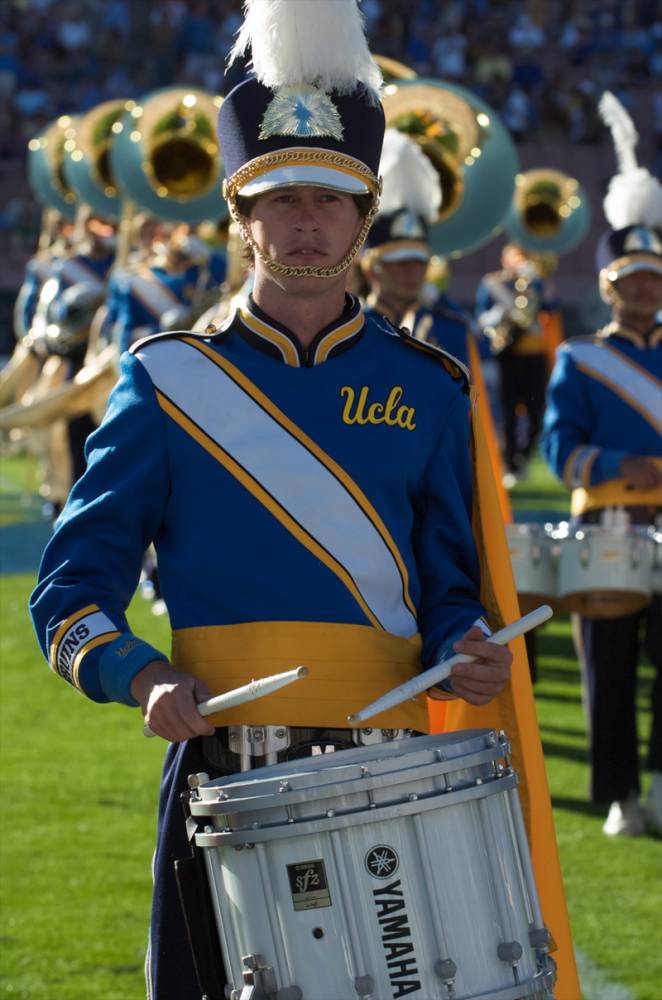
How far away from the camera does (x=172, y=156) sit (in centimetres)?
1137

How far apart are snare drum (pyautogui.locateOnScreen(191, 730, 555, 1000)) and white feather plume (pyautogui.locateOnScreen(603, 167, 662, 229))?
14.8 feet

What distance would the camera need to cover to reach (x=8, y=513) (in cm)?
1522

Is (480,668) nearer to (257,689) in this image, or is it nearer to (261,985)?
(257,689)

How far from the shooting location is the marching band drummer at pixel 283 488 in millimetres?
2961

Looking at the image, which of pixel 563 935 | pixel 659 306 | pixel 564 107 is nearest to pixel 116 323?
pixel 659 306

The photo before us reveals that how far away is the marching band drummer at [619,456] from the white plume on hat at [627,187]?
27 cm

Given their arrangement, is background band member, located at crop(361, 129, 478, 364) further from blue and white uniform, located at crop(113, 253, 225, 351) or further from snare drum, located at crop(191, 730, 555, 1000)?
snare drum, located at crop(191, 730, 555, 1000)

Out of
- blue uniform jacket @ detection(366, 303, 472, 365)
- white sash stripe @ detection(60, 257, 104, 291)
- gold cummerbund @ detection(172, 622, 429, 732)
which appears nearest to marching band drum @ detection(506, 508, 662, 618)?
blue uniform jacket @ detection(366, 303, 472, 365)

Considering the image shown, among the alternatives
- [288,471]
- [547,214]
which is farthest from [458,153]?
[547,214]

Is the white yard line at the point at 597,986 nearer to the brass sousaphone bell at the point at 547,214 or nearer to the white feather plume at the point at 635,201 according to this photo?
the white feather plume at the point at 635,201

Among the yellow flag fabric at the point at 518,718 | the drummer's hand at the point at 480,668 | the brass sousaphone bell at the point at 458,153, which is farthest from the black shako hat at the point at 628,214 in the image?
the drummer's hand at the point at 480,668

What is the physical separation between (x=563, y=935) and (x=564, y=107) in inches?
925

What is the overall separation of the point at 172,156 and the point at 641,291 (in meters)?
5.18

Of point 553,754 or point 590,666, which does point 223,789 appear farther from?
point 553,754
